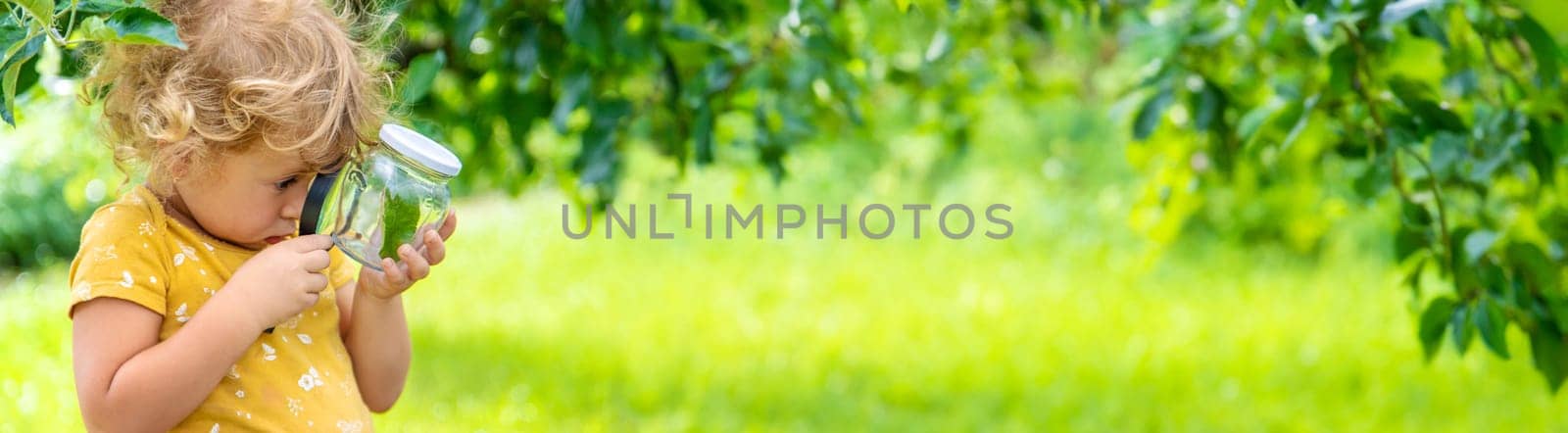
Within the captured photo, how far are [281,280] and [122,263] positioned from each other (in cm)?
13

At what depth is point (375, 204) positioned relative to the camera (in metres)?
1.24

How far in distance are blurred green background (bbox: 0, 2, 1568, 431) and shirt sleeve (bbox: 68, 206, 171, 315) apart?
0.53ft

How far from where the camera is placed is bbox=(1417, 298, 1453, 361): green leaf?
6.36ft

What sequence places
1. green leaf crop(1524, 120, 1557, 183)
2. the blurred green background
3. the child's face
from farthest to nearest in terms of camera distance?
1. the blurred green background
2. green leaf crop(1524, 120, 1557, 183)
3. the child's face

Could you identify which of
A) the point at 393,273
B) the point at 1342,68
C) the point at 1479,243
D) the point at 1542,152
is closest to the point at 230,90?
the point at 393,273

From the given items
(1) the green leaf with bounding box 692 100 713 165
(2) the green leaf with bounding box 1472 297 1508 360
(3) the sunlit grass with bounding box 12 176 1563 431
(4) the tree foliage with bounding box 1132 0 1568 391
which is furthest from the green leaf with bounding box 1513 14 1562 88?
(3) the sunlit grass with bounding box 12 176 1563 431

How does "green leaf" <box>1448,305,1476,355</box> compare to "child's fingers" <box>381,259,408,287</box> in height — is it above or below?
below

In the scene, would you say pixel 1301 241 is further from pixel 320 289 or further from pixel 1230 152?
pixel 320 289

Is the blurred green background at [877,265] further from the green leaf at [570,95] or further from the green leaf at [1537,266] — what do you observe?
the green leaf at [1537,266]

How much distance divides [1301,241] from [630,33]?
397 cm

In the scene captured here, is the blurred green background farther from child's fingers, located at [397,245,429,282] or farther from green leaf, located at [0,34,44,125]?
child's fingers, located at [397,245,429,282]

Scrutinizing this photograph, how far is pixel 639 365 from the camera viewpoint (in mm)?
3693

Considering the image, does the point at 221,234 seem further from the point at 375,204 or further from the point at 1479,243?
the point at 1479,243

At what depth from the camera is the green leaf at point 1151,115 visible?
7.39 feet
